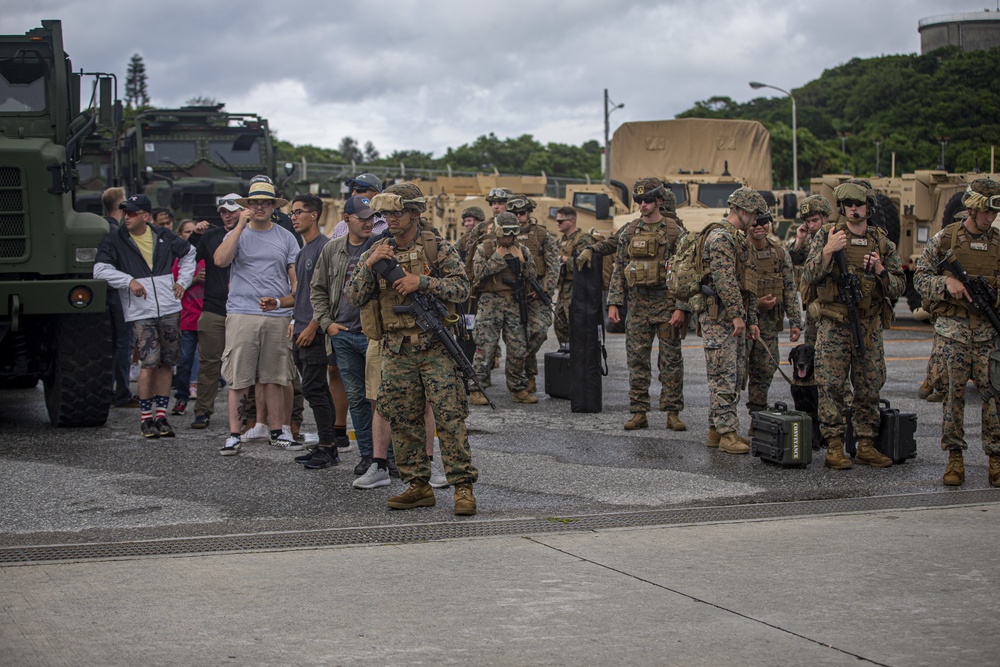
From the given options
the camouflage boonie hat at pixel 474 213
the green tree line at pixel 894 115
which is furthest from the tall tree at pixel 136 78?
the camouflage boonie hat at pixel 474 213

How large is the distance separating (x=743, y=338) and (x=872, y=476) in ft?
4.46

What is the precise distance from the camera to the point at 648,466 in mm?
8781

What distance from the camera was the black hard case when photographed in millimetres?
8484

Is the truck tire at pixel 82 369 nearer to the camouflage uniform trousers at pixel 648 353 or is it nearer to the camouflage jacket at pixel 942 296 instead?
the camouflage uniform trousers at pixel 648 353

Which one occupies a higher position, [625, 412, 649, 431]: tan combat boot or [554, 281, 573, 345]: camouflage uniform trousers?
[554, 281, 573, 345]: camouflage uniform trousers

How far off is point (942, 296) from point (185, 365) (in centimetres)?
640

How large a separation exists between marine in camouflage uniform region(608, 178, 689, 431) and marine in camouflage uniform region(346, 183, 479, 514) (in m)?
3.23

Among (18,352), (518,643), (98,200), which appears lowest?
(518,643)

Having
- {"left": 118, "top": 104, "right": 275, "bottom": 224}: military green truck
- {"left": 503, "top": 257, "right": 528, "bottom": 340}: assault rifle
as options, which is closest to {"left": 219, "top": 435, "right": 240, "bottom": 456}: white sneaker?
{"left": 503, "top": 257, "right": 528, "bottom": 340}: assault rifle

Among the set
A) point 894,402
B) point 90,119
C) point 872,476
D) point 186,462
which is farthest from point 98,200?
point 872,476

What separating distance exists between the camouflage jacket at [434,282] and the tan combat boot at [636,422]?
3.27 meters

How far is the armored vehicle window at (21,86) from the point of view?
1098 centimetres

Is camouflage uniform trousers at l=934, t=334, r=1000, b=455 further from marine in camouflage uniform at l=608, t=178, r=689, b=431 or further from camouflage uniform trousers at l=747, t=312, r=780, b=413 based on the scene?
marine in camouflage uniform at l=608, t=178, r=689, b=431

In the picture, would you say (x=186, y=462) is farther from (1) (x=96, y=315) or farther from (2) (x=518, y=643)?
(2) (x=518, y=643)
